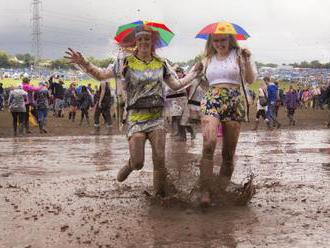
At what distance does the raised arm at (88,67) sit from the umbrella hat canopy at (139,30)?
0.39m

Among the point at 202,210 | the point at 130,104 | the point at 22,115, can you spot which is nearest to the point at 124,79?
the point at 130,104

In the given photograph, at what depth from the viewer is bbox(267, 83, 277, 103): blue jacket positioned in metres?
22.3

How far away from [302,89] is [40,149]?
4023cm

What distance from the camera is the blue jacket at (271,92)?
73.2ft

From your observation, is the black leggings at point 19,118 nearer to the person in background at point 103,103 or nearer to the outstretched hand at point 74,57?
the person in background at point 103,103

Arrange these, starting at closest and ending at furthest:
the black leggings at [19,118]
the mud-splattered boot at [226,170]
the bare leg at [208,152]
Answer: the bare leg at [208,152], the mud-splattered boot at [226,170], the black leggings at [19,118]

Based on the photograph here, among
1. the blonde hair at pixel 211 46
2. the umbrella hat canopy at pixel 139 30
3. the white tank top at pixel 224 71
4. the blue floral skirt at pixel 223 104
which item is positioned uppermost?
the umbrella hat canopy at pixel 139 30

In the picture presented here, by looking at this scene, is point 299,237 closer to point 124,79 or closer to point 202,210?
point 202,210

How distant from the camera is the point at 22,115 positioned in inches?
813

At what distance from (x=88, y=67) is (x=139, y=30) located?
0.72 meters

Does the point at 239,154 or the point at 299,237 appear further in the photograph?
the point at 239,154

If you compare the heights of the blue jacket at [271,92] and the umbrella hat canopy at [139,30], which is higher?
the umbrella hat canopy at [139,30]

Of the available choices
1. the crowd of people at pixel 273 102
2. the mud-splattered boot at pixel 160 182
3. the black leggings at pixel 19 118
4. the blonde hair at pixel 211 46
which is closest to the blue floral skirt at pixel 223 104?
the blonde hair at pixel 211 46

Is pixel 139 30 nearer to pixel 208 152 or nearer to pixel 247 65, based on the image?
pixel 247 65
